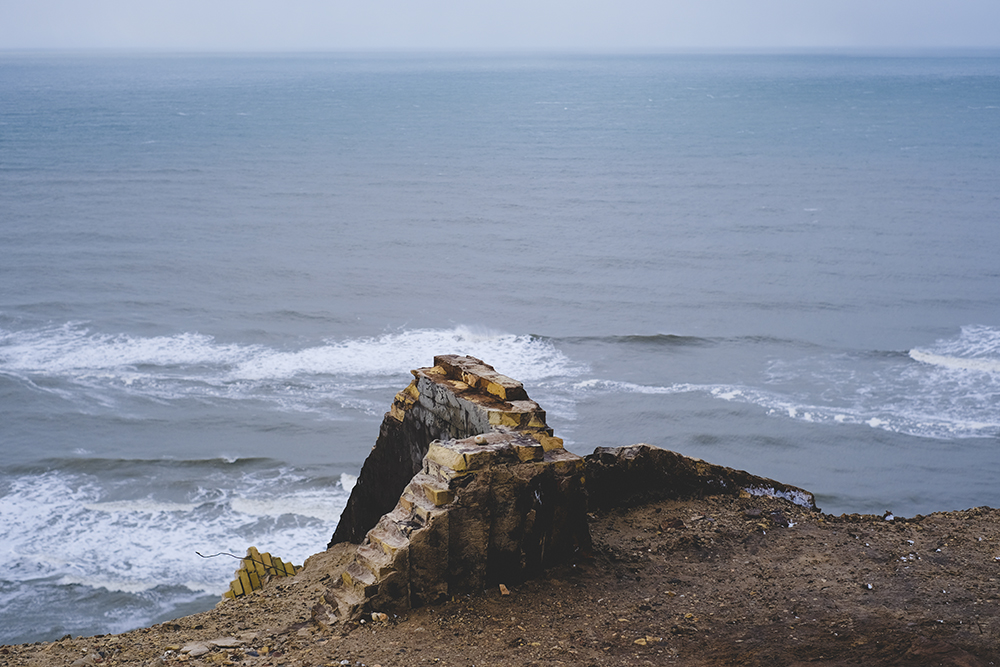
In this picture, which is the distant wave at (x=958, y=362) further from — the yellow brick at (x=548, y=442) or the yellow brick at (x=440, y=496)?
the yellow brick at (x=440, y=496)

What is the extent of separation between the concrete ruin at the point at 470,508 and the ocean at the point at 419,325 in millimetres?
7902

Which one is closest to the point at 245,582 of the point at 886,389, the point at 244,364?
the point at 244,364

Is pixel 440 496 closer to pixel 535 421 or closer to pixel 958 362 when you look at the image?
pixel 535 421

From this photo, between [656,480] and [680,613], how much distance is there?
285cm

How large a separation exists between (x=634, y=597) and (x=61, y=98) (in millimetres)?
110967

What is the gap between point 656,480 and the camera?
35.8 feet

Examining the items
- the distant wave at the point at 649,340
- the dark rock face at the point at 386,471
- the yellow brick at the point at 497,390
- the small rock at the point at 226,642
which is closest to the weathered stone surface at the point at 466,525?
the yellow brick at the point at 497,390

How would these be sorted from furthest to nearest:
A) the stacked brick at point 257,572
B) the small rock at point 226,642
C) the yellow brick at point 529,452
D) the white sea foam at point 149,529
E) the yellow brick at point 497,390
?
1. the white sea foam at point 149,529
2. the stacked brick at point 257,572
3. the yellow brick at point 497,390
4. the yellow brick at point 529,452
5. the small rock at point 226,642

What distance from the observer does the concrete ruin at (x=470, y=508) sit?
7.97 m

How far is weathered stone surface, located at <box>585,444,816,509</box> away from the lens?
421 inches

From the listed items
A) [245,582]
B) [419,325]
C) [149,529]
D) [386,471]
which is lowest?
[149,529]

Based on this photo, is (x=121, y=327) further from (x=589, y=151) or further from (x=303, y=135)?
(x=303, y=135)

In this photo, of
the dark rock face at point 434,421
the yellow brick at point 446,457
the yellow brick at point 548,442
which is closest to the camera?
the yellow brick at point 446,457

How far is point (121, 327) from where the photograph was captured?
27859 mm
